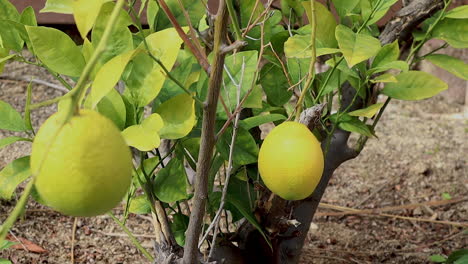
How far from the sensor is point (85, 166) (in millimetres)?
414

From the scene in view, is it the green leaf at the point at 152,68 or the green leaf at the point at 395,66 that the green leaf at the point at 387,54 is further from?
the green leaf at the point at 152,68

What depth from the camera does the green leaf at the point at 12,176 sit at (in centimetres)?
84

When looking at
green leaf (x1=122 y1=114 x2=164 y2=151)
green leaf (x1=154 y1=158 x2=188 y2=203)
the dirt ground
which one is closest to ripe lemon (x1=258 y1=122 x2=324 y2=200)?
green leaf (x1=122 y1=114 x2=164 y2=151)

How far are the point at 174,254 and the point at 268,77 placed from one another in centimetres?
32

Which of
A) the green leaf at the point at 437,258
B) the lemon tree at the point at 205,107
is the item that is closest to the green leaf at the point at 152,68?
the lemon tree at the point at 205,107

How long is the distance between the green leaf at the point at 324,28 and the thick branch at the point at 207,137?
325mm

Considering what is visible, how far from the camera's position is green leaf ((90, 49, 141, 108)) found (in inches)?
22.8

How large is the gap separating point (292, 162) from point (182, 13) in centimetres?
43

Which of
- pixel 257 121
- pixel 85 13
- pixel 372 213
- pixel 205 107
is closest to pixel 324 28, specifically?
pixel 257 121

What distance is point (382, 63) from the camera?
967 millimetres

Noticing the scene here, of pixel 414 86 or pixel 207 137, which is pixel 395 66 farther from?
pixel 207 137

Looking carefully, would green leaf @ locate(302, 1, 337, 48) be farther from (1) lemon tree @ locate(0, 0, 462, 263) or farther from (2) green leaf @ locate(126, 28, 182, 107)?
(2) green leaf @ locate(126, 28, 182, 107)

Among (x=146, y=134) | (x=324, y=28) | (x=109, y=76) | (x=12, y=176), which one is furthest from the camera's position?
(x=324, y=28)

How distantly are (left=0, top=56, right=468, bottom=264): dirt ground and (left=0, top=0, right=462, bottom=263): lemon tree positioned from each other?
408 millimetres
